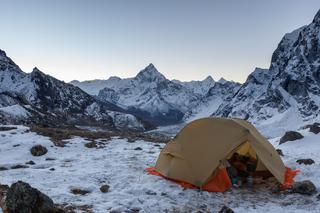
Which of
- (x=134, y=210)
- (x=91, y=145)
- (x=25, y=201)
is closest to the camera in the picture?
(x=25, y=201)

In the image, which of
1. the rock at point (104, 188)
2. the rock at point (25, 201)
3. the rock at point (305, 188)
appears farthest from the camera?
the rock at point (305, 188)

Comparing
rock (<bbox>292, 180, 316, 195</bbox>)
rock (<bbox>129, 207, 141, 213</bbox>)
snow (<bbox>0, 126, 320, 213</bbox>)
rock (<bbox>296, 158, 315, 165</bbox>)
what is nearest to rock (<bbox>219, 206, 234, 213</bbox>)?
snow (<bbox>0, 126, 320, 213</bbox>)

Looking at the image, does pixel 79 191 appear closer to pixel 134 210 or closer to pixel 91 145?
pixel 134 210

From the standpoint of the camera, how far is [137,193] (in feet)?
48.7

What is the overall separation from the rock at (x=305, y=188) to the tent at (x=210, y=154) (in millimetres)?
573

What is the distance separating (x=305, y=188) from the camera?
15.1 m

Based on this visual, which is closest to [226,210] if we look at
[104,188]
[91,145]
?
[104,188]

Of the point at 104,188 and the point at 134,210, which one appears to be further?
the point at 104,188

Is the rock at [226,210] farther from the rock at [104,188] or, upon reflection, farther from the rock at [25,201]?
the rock at [25,201]

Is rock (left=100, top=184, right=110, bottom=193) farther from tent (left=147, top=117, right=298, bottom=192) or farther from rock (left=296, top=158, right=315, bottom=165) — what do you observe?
rock (left=296, top=158, right=315, bottom=165)

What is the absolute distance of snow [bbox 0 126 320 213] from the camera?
1355cm

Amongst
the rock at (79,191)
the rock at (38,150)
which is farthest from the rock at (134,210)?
the rock at (38,150)

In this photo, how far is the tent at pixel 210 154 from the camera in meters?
16.1

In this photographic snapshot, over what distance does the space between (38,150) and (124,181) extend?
8.00 m
